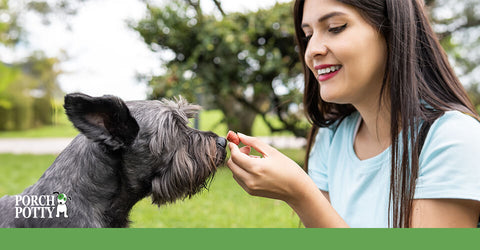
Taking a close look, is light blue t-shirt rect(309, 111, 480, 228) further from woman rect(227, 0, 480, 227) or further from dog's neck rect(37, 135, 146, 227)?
dog's neck rect(37, 135, 146, 227)

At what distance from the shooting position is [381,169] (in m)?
2.58

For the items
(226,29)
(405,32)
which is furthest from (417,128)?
(226,29)

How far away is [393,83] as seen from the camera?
2287 millimetres

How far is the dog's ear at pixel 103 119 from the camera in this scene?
195 centimetres

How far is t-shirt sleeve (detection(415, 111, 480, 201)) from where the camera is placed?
2072 mm

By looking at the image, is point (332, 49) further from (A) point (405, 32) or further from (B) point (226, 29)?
(B) point (226, 29)

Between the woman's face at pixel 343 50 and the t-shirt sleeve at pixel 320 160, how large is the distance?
2.70ft

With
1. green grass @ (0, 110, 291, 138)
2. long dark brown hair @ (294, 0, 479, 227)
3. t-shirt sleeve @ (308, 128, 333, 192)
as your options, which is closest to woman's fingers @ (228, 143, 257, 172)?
long dark brown hair @ (294, 0, 479, 227)

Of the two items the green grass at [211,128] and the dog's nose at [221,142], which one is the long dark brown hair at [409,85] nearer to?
the dog's nose at [221,142]

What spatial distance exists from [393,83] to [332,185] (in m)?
1.03

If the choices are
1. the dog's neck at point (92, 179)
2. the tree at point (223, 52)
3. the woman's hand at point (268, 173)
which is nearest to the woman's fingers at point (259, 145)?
the woman's hand at point (268, 173)

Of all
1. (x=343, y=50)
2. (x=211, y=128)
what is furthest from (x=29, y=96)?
(x=343, y=50)

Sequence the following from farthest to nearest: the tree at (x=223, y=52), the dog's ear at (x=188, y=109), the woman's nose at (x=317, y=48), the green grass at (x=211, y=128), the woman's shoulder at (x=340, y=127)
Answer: the green grass at (x=211, y=128)
the tree at (x=223, y=52)
the woman's shoulder at (x=340, y=127)
the dog's ear at (x=188, y=109)
the woman's nose at (x=317, y=48)

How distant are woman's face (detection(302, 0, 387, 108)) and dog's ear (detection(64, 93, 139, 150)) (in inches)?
45.4
